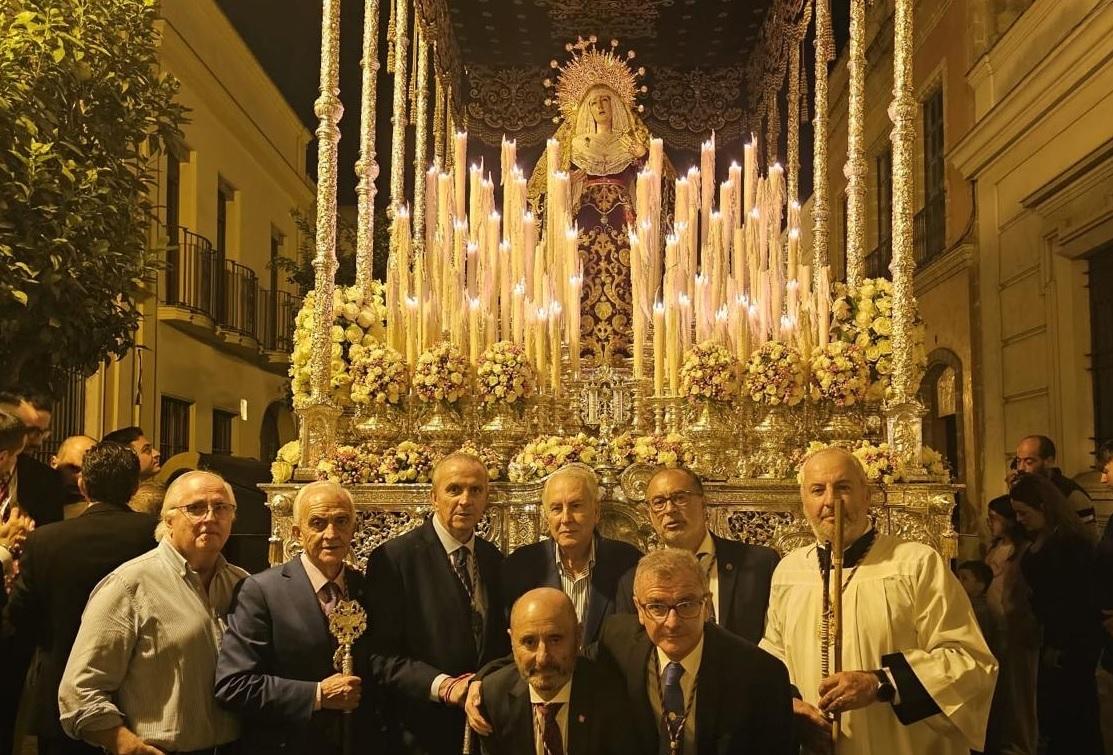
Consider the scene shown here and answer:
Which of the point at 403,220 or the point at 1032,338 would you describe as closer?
the point at 403,220

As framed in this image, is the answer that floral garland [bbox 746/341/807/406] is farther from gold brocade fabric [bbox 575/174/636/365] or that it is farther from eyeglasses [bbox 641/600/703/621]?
eyeglasses [bbox 641/600/703/621]

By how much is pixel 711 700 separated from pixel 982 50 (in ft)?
34.1

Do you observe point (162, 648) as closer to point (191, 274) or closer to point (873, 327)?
point (873, 327)

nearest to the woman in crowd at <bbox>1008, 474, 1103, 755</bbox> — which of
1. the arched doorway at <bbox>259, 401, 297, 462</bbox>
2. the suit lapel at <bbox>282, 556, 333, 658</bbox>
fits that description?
the suit lapel at <bbox>282, 556, 333, 658</bbox>

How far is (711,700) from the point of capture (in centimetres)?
281

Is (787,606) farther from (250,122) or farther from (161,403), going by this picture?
(250,122)

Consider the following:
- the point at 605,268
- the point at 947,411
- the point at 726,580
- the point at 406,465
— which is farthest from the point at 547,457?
the point at 947,411

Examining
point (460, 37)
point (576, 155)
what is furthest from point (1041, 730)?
point (460, 37)

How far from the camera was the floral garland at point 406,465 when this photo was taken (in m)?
5.67

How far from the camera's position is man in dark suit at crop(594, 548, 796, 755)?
9.20 ft

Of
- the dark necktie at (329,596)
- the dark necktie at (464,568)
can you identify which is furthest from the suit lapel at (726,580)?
the dark necktie at (329,596)

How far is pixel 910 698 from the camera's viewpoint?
10.5 feet

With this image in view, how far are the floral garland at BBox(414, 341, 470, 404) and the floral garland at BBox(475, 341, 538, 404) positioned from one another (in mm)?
107

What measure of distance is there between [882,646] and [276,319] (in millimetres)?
13393
